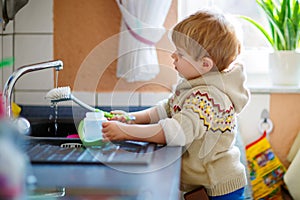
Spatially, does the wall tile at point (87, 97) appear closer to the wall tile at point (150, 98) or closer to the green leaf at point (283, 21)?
the wall tile at point (150, 98)

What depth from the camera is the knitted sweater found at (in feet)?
4.04

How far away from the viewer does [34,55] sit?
2020 mm

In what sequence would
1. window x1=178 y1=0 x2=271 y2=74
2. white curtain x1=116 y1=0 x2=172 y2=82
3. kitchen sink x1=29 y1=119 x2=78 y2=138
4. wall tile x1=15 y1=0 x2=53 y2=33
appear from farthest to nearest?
window x1=178 y1=0 x2=271 y2=74, wall tile x1=15 y1=0 x2=53 y2=33, white curtain x1=116 y1=0 x2=172 y2=82, kitchen sink x1=29 y1=119 x2=78 y2=138

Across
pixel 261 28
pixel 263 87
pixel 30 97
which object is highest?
pixel 261 28

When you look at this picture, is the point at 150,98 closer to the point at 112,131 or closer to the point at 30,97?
the point at 30,97

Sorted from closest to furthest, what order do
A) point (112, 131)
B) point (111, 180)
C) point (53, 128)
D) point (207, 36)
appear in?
point (111, 180) → point (112, 131) → point (207, 36) → point (53, 128)

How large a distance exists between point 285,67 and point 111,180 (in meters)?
1.41

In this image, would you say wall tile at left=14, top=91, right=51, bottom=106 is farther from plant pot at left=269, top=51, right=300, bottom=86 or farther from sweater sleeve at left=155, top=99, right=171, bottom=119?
plant pot at left=269, top=51, right=300, bottom=86

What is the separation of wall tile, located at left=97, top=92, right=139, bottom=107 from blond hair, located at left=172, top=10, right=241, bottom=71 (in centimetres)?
71

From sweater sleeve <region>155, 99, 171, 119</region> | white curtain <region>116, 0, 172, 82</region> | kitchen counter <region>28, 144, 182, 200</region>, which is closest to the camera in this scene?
kitchen counter <region>28, 144, 182, 200</region>

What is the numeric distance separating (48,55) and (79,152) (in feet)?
3.36

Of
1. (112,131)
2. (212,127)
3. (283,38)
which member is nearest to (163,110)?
(212,127)

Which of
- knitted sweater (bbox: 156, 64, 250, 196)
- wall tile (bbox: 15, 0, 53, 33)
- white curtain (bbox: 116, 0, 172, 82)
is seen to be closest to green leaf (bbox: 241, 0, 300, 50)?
white curtain (bbox: 116, 0, 172, 82)

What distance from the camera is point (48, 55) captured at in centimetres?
202
